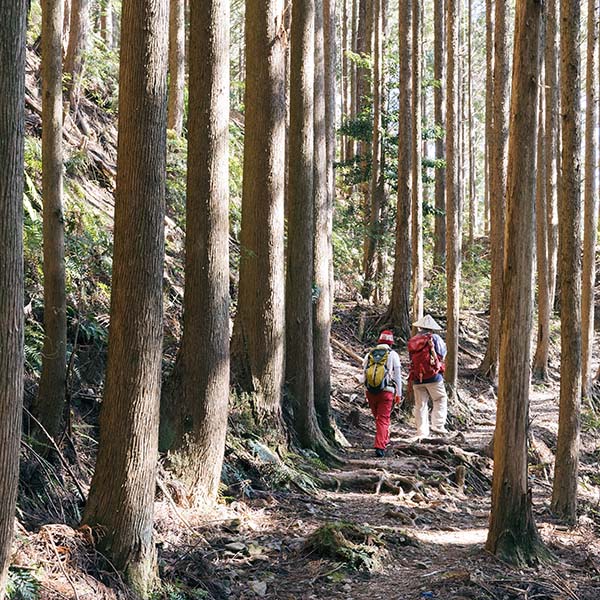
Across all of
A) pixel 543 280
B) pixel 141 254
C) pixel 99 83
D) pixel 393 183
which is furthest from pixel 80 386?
pixel 393 183

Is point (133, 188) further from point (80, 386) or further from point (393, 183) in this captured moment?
point (393, 183)

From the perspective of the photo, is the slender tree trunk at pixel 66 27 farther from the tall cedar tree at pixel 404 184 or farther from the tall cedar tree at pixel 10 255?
the tall cedar tree at pixel 10 255

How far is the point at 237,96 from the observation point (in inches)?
1566

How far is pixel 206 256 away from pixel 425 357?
6.23 m

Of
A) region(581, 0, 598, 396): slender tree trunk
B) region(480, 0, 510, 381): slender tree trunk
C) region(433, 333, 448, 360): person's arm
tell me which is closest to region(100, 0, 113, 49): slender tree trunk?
region(480, 0, 510, 381): slender tree trunk

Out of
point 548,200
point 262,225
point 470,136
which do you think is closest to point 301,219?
point 262,225

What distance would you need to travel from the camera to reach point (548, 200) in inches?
867

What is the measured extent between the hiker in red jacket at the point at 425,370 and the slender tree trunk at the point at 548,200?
8026 mm

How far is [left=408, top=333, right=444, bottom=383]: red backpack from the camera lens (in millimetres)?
12820

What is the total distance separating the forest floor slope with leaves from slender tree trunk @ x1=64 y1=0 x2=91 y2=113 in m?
8.14

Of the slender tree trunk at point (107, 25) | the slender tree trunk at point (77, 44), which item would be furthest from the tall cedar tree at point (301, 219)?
the slender tree trunk at point (107, 25)

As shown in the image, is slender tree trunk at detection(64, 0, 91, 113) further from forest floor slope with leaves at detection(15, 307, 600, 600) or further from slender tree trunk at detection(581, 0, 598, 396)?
slender tree trunk at detection(581, 0, 598, 396)

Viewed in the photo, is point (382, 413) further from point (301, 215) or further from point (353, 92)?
point (353, 92)

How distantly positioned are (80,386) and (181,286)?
13.5 feet
